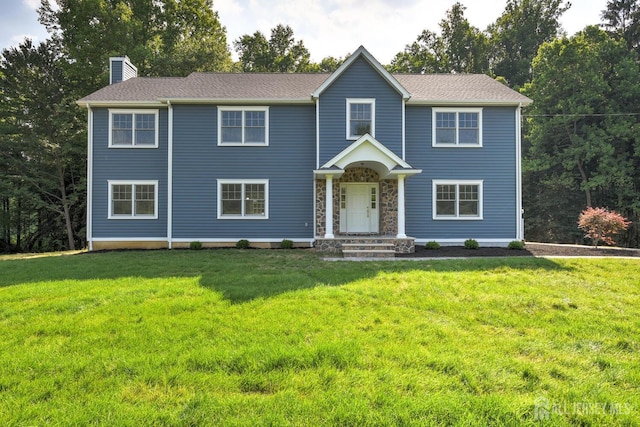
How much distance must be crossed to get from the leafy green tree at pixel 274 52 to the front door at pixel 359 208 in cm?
2147

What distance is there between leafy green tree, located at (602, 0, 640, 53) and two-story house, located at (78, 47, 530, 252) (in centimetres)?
1962

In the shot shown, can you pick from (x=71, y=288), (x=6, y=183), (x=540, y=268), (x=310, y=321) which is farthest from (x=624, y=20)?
(x=6, y=183)

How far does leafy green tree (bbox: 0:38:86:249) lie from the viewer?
769 inches

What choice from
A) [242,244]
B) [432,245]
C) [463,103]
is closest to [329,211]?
[242,244]

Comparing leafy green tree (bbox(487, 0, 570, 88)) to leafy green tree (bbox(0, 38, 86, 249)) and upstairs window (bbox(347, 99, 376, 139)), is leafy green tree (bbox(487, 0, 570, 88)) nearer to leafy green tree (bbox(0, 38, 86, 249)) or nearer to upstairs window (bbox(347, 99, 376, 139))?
upstairs window (bbox(347, 99, 376, 139))

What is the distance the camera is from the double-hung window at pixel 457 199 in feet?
43.7

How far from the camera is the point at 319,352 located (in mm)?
3539

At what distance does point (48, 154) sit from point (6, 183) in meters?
2.67

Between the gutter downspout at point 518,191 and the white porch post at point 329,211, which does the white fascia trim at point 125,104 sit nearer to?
the white porch post at point 329,211

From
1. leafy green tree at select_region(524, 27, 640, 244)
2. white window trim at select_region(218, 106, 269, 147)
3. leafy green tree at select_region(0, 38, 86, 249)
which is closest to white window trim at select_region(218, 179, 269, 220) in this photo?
white window trim at select_region(218, 106, 269, 147)

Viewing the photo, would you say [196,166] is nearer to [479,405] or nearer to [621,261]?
[479,405]

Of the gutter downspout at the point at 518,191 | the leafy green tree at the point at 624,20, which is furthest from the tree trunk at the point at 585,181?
the gutter downspout at the point at 518,191

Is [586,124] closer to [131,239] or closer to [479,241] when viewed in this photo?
[479,241]

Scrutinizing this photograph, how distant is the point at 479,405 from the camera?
2.69 meters
